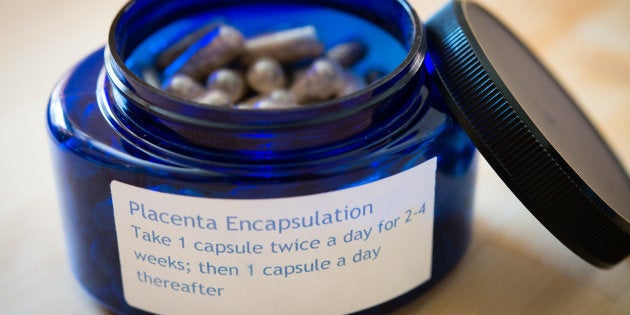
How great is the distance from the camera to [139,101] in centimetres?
72

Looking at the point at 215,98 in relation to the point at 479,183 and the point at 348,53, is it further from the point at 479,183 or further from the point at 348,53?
the point at 479,183

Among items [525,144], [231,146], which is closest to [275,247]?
[231,146]

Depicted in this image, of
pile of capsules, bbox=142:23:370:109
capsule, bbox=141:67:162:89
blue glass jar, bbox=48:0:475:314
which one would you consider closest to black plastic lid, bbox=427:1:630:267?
blue glass jar, bbox=48:0:475:314

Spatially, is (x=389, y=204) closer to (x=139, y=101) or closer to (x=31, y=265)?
(x=139, y=101)

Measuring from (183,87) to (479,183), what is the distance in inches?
12.0

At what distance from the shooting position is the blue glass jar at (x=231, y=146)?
2.31 ft

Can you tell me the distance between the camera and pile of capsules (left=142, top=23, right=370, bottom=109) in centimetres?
94

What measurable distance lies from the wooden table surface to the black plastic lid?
0.07 m

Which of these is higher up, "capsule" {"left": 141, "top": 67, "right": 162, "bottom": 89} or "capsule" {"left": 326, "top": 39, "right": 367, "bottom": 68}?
"capsule" {"left": 141, "top": 67, "right": 162, "bottom": 89}

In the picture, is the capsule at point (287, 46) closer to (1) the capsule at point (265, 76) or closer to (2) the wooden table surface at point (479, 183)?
(1) the capsule at point (265, 76)

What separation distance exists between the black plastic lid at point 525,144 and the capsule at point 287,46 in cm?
15

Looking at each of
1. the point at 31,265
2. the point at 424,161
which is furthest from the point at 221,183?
the point at 31,265

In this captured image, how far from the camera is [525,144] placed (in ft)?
2.50

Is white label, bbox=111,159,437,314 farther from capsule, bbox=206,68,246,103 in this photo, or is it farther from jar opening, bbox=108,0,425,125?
capsule, bbox=206,68,246,103
